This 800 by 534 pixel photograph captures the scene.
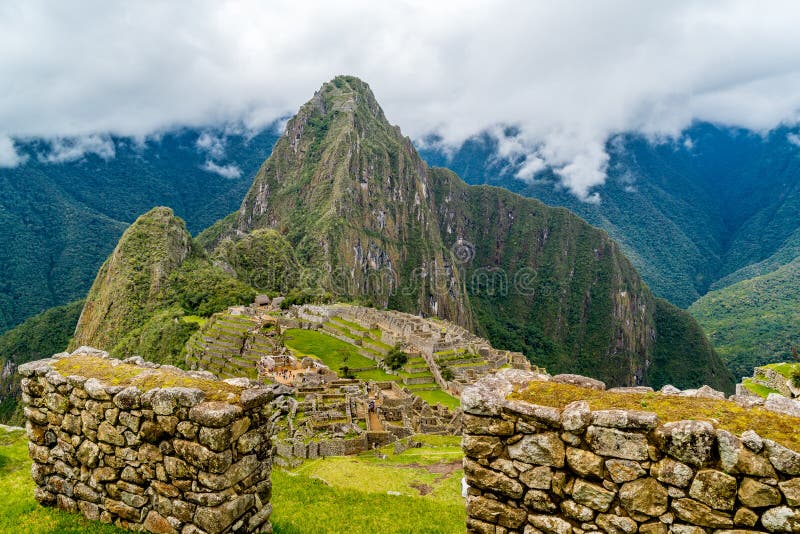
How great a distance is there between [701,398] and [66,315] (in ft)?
474

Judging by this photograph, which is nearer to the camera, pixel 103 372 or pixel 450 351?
pixel 103 372

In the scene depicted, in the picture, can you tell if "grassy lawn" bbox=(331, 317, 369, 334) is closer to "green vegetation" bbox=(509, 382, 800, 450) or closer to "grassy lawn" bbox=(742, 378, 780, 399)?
"grassy lawn" bbox=(742, 378, 780, 399)

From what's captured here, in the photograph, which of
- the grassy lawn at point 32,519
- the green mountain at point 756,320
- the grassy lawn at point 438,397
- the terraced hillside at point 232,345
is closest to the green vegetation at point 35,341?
the terraced hillside at point 232,345

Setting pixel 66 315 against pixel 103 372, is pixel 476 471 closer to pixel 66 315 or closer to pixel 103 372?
pixel 103 372

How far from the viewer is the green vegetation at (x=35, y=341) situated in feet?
322

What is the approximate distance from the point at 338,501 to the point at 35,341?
132 meters

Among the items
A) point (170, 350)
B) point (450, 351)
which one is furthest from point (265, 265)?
point (450, 351)

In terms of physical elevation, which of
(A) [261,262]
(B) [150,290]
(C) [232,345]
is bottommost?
(C) [232,345]

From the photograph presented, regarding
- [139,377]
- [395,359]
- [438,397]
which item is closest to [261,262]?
[395,359]

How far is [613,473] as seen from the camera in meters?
4.60

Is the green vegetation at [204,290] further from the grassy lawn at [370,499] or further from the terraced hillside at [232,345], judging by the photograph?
the grassy lawn at [370,499]

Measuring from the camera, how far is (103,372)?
6.94 m

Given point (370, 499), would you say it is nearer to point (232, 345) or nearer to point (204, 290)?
point (232, 345)

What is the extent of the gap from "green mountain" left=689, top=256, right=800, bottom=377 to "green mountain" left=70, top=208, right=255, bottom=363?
130624mm
